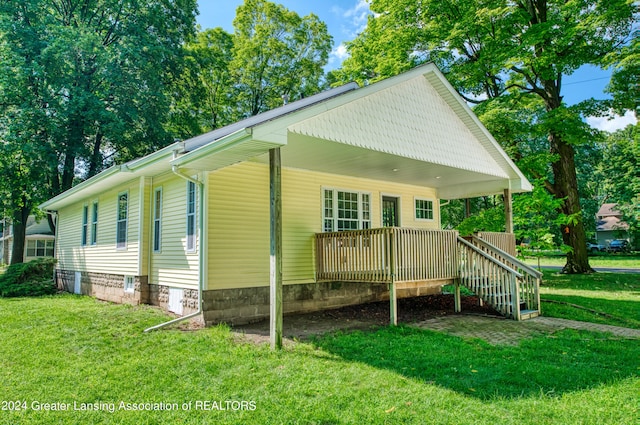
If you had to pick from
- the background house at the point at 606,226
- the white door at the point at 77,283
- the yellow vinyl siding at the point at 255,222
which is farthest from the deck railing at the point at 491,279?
the background house at the point at 606,226

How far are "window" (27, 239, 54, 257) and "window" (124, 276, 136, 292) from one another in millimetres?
24956

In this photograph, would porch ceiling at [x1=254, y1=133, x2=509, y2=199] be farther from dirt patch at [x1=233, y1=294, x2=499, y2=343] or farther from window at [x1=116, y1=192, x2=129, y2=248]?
window at [x1=116, y1=192, x2=129, y2=248]

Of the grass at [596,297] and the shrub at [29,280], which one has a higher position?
the shrub at [29,280]

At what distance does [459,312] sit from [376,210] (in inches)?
140

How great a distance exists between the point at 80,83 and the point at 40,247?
668 inches

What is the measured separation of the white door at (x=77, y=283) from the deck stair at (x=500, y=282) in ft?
42.8

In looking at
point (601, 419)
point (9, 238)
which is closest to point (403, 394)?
point (601, 419)

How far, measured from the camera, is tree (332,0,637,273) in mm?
14547

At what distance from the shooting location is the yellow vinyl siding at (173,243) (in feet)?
27.7

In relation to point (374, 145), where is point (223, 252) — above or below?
below

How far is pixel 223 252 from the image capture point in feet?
26.7

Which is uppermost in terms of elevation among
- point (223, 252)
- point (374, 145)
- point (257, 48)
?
point (257, 48)

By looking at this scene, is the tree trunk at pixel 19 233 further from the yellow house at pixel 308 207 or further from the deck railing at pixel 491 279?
the deck railing at pixel 491 279

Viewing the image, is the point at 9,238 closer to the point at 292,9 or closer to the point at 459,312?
the point at 292,9
